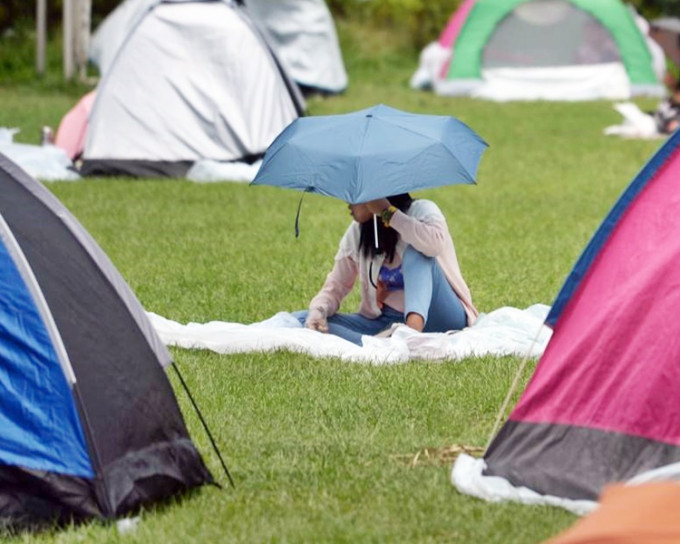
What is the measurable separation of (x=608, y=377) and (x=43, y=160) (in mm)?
8484

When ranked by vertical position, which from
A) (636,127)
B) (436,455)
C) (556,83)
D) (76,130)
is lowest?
(556,83)

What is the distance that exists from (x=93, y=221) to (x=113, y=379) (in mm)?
5939

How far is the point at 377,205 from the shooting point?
6504 mm

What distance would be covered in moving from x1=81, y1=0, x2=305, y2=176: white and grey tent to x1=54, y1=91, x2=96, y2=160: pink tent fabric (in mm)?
447

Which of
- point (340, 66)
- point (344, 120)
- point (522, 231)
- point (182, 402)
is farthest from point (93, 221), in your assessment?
point (340, 66)

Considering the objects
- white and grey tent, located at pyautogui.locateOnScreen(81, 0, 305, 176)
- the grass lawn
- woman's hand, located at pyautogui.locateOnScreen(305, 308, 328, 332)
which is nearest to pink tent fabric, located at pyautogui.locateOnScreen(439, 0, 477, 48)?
the grass lawn

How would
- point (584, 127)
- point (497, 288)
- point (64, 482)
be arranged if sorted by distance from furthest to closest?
point (584, 127), point (497, 288), point (64, 482)

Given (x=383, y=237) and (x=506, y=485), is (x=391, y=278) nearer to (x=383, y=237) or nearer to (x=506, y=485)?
(x=383, y=237)

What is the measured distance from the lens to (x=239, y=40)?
42.8ft

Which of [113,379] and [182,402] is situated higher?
[113,379]

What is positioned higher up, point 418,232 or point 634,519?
point 634,519

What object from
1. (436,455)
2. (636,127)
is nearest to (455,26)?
(636,127)

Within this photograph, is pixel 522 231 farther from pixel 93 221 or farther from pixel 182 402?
pixel 182 402

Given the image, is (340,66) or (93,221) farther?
(340,66)
